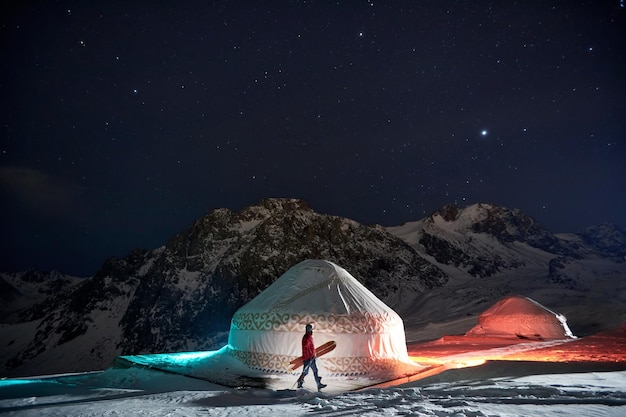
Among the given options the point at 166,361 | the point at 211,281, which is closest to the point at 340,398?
the point at 166,361

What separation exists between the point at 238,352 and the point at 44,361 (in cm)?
12523

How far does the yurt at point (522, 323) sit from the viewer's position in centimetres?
1912

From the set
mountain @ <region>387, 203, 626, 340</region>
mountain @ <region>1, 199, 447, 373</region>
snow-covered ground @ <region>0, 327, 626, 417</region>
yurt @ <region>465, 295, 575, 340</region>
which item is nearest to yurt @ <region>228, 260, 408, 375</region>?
snow-covered ground @ <region>0, 327, 626, 417</region>

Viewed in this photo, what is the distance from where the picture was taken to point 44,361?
109 m

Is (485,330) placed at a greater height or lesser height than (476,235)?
lesser

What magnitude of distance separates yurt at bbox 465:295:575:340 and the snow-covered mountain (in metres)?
42.3

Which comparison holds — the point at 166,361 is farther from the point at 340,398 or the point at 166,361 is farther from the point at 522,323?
the point at 522,323

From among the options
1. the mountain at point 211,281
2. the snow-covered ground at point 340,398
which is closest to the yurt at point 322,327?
the snow-covered ground at point 340,398

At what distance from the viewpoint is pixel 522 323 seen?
63.9ft

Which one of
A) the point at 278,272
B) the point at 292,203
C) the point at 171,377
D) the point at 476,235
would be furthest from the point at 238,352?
the point at 476,235

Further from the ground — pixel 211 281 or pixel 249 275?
pixel 211 281

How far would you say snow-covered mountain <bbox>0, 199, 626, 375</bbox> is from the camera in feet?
290

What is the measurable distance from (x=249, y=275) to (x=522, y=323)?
82.7 metres

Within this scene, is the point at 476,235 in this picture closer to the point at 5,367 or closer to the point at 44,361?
the point at 44,361
